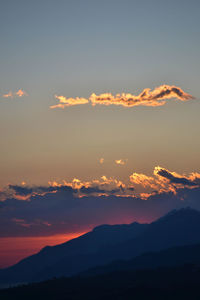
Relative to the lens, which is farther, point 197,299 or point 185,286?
point 185,286

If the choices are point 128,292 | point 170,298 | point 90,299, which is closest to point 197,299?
point 170,298

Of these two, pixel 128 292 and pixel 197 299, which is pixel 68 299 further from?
pixel 197 299

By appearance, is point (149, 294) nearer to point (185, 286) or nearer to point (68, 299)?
point (185, 286)

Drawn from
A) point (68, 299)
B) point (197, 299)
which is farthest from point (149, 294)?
point (68, 299)

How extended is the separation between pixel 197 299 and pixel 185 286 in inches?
716

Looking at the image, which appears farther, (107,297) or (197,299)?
(107,297)

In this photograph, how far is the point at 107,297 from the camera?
19388 centimetres

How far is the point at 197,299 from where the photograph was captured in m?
181

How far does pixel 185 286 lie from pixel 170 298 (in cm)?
1639

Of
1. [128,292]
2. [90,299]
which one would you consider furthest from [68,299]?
[128,292]

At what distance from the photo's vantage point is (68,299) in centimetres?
19812

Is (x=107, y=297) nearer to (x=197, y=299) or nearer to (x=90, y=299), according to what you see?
(x=90, y=299)

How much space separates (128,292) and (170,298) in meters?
21.1

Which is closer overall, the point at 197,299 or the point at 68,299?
the point at 197,299
